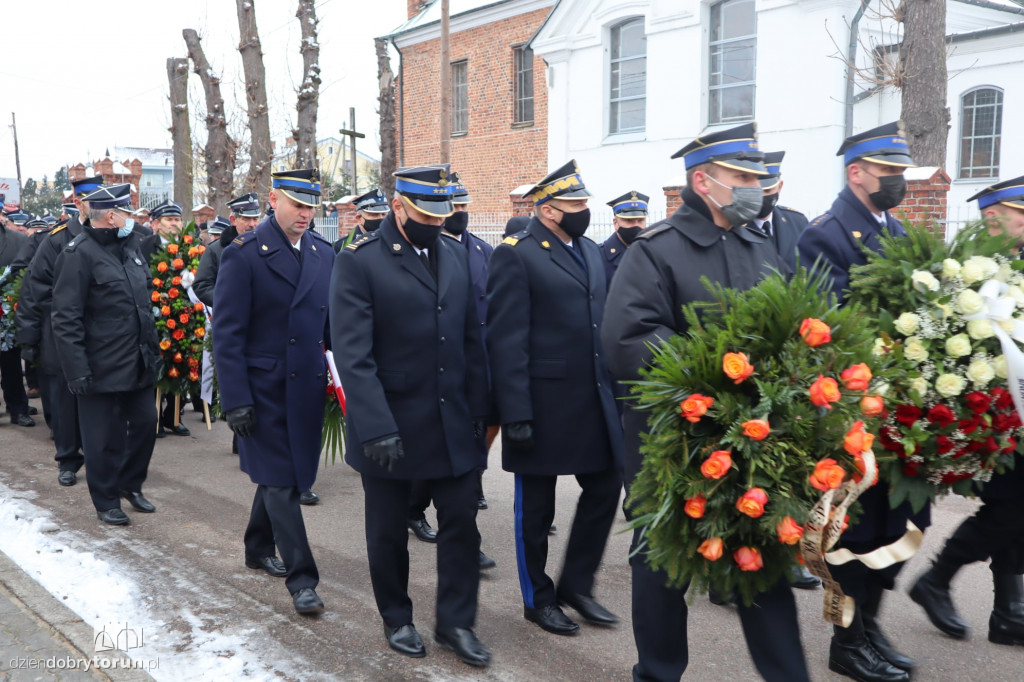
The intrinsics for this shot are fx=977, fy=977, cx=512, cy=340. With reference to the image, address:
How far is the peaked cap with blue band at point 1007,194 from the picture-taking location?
4.80 m

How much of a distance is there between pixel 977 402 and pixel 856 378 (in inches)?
41.3

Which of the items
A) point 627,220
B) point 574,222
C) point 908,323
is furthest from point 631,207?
point 908,323

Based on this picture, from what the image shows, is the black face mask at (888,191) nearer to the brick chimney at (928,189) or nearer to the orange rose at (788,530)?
the orange rose at (788,530)

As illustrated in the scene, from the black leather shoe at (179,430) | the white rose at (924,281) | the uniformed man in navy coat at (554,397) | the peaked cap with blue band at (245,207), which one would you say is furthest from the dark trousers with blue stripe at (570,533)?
A: the black leather shoe at (179,430)

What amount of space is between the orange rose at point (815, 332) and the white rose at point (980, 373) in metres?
1.03

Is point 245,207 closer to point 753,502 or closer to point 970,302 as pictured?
point 970,302

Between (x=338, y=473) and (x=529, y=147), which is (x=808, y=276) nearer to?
(x=338, y=473)

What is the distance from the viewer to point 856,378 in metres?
2.91

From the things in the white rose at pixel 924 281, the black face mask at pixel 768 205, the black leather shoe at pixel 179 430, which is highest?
the black face mask at pixel 768 205

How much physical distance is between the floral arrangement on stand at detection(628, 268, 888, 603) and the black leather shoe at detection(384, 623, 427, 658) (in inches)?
61.5

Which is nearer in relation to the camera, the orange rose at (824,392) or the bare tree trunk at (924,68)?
the orange rose at (824,392)

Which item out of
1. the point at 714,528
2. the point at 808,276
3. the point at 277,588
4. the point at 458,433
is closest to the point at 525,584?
the point at 458,433

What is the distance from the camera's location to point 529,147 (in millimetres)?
23969

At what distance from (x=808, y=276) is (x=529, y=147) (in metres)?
21.3
